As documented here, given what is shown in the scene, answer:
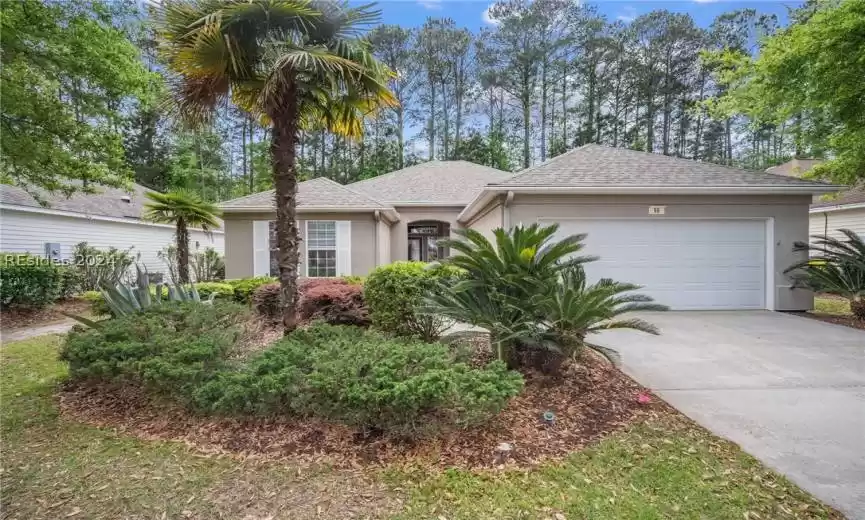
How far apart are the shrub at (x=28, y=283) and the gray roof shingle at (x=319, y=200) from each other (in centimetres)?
424

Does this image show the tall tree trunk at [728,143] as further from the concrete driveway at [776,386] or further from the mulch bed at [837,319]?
the concrete driveway at [776,386]

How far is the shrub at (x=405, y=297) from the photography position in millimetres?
5980

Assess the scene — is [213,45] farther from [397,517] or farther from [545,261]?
[397,517]

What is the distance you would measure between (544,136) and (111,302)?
28.7 m

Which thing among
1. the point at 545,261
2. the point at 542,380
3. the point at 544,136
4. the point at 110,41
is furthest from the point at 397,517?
the point at 544,136

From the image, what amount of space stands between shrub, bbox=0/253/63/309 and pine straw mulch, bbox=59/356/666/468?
7157mm

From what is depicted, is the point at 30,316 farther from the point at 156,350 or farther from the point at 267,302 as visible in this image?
the point at 156,350

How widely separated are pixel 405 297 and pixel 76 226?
13701 mm

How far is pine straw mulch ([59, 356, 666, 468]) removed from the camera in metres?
3.16

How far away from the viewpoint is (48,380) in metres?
5.05

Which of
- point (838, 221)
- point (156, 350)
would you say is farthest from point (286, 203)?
point (838, 221)

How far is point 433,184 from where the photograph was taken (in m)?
17.1

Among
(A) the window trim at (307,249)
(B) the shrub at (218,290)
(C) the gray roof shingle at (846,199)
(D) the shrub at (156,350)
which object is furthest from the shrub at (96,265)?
(C) the gray roof shingle at (846,199)

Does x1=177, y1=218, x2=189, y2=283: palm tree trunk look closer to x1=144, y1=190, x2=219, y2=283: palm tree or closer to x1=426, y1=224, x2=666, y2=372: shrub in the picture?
x1=144, y1=190, x2=219, y2=283: palm tree
